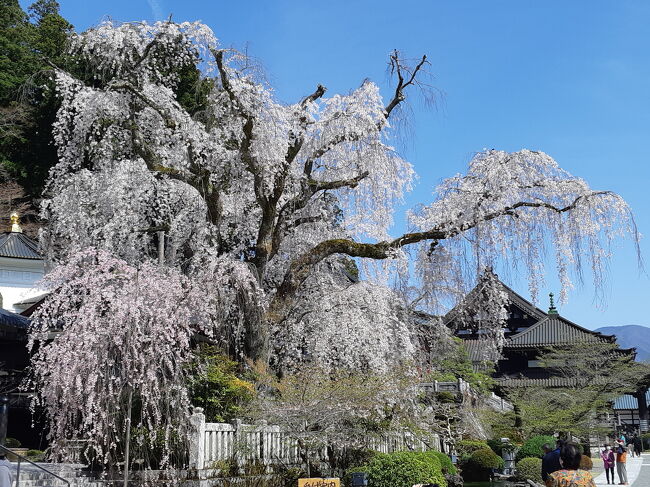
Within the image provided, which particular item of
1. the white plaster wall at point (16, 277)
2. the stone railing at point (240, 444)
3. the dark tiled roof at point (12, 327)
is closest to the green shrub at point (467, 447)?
Result: the stone railing at point (240, 444)

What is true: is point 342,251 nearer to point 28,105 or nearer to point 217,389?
point 217,389

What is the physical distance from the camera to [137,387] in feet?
43.4

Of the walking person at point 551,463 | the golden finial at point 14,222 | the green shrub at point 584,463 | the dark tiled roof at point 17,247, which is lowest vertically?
the green shrub at point 584,463

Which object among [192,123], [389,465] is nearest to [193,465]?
[389,465]

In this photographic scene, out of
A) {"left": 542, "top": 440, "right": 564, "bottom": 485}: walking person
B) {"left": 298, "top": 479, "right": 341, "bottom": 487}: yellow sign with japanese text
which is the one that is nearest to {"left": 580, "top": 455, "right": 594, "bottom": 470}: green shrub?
{"left": 542, "top": 440, "right": 564, "bottom": 485}: walking person

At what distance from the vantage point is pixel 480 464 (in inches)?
894

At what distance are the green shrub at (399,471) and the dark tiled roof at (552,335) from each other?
30707 mm

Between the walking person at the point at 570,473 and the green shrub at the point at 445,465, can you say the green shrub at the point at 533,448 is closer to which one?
the green shrub at the point at 445,465

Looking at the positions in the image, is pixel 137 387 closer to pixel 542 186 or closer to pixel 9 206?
pixel 542 186

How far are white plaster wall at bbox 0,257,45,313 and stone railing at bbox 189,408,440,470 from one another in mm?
22355

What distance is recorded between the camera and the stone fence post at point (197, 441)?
13.3 metres

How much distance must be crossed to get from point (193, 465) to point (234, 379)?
2.24 metres

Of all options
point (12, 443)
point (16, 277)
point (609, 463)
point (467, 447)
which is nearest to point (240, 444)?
point (12, 443)

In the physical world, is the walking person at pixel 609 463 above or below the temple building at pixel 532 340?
below
